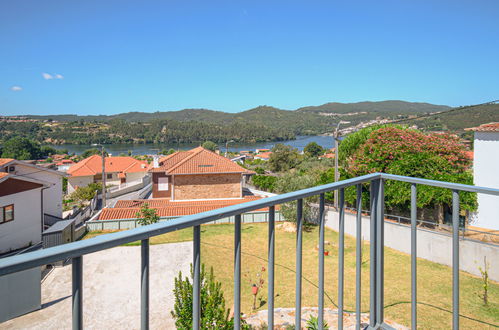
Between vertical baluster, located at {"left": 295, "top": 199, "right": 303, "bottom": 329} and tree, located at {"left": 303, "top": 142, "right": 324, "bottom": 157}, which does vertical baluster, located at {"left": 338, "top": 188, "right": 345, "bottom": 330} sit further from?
tree, located at {"left": 303, "top": 142, "right": 324, "bottom": 157}

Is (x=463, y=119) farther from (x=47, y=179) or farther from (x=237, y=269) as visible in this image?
(x=47, y=179)

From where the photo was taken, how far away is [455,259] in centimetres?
161

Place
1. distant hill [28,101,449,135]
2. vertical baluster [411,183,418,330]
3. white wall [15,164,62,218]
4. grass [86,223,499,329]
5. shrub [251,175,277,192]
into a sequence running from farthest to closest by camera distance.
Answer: distant hill [28,101,449,135] < shrub [251,175,277,192] < white wall [15,164,62,218] < grass [86,223,499,329] < vertical baluster [411,183,418,330]

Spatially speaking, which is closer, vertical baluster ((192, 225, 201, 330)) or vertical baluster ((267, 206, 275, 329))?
vertical baluster ((192, 225, 201, 330))

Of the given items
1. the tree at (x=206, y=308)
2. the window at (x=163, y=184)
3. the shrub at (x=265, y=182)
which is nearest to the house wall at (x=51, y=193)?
the window at (x=163, y=184)

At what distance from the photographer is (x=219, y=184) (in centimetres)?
2003

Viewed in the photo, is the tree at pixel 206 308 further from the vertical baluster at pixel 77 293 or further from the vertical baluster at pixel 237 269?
the vertical baluster at pixel 77 293

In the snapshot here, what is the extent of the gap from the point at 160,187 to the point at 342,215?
2047 centimetres

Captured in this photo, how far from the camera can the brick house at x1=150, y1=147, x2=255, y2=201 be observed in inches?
768

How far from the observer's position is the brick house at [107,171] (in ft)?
109

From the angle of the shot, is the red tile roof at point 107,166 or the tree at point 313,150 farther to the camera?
the tree at point 313,150

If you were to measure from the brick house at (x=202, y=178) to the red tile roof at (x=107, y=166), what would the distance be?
672 inches

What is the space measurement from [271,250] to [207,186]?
18.9 meters

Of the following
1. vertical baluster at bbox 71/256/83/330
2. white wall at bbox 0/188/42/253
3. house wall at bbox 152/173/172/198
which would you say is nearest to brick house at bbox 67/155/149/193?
house wall at bbox 152/173/172/198
